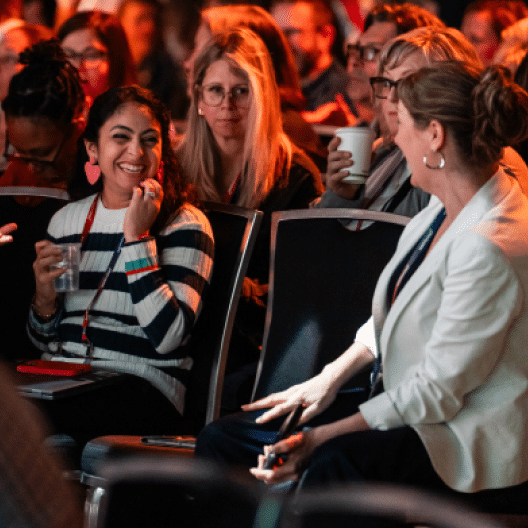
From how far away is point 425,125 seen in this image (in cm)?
172

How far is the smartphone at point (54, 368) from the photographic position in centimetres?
202

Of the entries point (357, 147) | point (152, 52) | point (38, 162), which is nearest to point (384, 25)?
point (357, 147)

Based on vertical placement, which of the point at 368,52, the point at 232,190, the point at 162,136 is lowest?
the point at 232,190

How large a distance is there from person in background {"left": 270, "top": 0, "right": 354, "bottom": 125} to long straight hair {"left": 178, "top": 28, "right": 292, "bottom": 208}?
1.75 meters

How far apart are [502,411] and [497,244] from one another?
0.31 m

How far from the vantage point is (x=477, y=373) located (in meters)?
1.54

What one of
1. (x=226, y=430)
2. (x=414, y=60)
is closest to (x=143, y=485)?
(x=226, y=430)

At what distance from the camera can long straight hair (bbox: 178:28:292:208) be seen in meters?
2.77

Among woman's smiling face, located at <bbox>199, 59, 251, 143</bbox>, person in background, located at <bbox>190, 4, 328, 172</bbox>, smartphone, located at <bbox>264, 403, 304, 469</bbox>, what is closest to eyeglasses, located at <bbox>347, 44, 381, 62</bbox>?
person in background, located at <bbox>190, 4, 328, 172</bbox>

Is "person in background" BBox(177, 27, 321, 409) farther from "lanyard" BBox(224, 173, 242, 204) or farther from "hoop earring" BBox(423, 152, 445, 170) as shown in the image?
"hoop earring" BBox(423, 152, 445, 170)

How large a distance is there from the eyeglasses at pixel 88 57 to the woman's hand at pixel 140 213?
1.69 m

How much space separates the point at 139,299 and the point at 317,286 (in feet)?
1.52

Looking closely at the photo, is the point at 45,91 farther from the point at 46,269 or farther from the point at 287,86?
the point at 287,86

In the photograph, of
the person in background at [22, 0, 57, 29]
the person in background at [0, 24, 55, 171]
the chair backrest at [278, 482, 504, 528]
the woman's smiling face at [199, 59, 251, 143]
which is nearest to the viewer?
the chair backrest at [278, 482, 504, 528]
